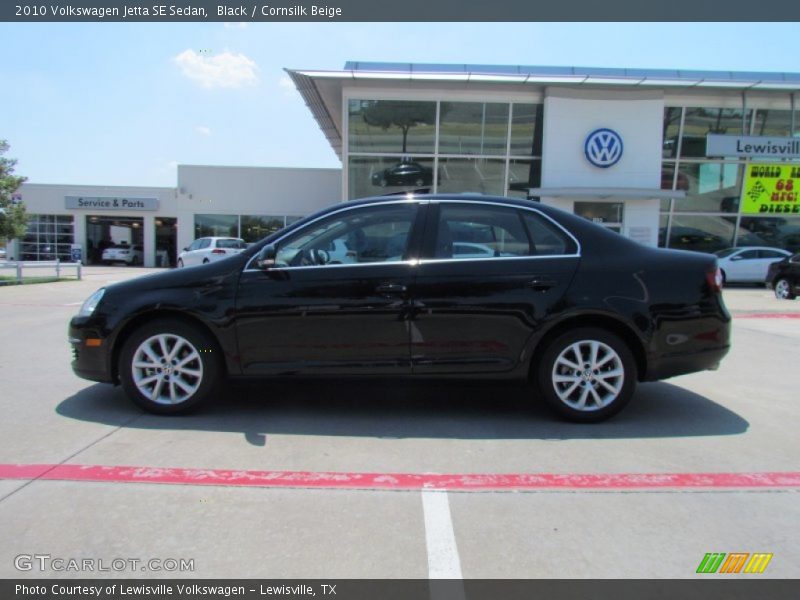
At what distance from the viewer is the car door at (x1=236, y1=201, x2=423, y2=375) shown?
441cm

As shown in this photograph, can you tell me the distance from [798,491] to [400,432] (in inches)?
101

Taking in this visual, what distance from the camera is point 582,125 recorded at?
792 inches

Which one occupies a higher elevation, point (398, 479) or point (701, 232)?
point (701, 232)

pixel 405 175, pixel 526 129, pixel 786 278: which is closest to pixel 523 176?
pixel 526 129

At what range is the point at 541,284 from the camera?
175 inches

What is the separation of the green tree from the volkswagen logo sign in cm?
1927

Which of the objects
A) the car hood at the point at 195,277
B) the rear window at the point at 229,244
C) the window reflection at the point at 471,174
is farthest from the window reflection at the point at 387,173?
the car hood at the point at 195,277

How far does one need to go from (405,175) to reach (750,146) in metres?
12.9

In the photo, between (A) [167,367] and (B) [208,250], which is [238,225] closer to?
(B) [208,250]

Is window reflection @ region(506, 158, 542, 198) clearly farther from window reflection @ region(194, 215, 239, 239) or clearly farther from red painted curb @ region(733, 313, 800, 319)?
window reflection @ region(194, 215, 239, 239)

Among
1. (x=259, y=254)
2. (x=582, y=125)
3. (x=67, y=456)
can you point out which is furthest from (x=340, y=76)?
(x=67, y=456)

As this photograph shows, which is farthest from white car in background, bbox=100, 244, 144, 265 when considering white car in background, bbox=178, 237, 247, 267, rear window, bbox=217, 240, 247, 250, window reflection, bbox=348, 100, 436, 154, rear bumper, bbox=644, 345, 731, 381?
rear bumper, bbox=644, 345, 731, 381

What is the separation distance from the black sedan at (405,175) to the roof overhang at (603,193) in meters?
3.73
